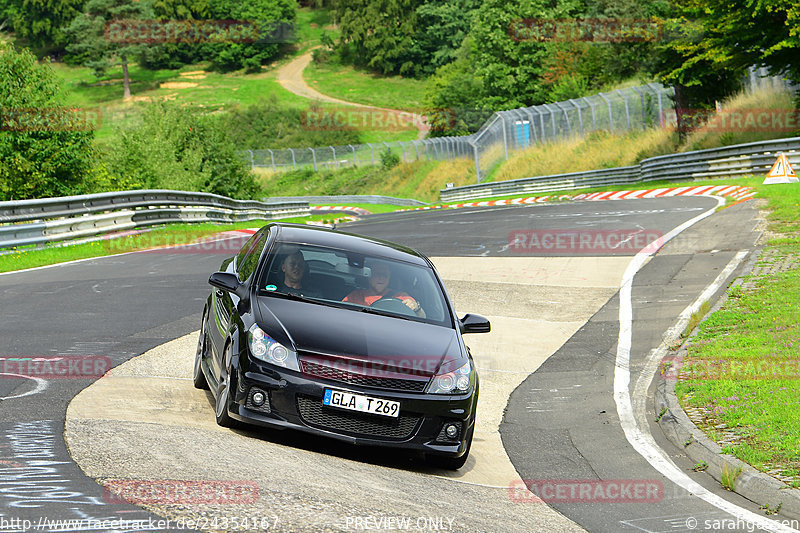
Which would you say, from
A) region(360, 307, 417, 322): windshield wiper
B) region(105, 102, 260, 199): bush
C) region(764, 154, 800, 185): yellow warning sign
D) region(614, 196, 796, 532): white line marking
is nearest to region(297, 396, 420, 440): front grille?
region(360, 307, 417, 322): windshield wiper

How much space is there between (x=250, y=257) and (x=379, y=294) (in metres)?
1.35

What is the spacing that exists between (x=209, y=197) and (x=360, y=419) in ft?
82.1

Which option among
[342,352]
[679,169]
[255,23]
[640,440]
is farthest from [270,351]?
[255,23]

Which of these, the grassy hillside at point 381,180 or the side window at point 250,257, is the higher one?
the side window at point 250,257

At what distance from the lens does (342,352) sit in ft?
22.1

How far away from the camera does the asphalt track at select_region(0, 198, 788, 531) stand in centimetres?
564

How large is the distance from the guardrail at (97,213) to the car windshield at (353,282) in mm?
12250

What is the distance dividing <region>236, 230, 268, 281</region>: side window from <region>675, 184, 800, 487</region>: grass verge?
3994 millimetres

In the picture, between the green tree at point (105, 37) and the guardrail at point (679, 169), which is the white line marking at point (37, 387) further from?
the green tree at point (105, 37)

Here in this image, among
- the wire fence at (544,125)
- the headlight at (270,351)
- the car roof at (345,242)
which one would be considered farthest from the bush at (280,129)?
the headlight at (270,351)

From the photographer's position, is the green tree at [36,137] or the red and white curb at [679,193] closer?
the red and white curb at [679,193]

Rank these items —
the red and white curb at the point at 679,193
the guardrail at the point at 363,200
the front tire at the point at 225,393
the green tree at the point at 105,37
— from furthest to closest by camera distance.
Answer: the green tree at the point at 105,37, the guardrail at the point at 363,200, the red and white curb at the point at 679,193, the front tire at the point at 225,393

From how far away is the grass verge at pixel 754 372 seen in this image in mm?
7242

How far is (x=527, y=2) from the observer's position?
82.1 meters
